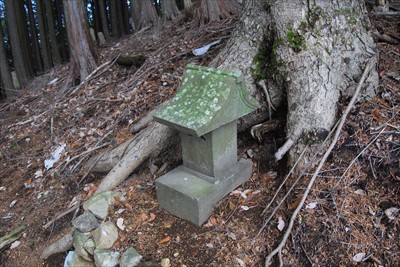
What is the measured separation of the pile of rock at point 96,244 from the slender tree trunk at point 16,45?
7856mm

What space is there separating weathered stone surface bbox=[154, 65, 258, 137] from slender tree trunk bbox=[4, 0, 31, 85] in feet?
26.7

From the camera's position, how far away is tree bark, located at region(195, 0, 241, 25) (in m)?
6.71

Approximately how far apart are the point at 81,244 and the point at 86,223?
0.20 m

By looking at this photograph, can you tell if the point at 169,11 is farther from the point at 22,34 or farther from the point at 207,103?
the point at 207,103

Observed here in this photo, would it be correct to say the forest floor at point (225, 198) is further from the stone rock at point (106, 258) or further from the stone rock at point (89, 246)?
the stone rock at point (89, 246)

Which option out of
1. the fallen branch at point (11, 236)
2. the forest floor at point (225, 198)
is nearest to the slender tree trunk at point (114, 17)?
the forest floor at point (225, 198)

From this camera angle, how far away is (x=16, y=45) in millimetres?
9641

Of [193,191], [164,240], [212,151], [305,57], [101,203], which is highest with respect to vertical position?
[305,57]

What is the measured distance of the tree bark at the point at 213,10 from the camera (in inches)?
264

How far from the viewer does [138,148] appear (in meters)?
4.04

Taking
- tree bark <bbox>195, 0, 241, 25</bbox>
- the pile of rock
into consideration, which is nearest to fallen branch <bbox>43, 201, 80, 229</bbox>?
the pile of rock

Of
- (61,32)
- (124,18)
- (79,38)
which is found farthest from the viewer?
(124,18)

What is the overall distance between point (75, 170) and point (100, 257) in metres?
1.67

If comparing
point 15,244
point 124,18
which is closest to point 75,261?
point 15,244
